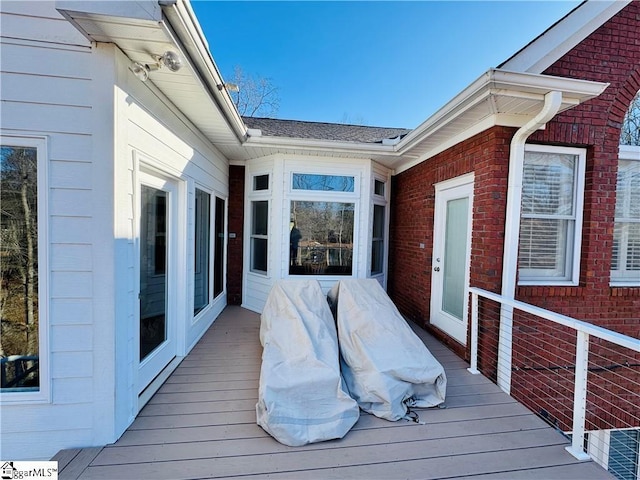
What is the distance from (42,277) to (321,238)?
3.50 metres

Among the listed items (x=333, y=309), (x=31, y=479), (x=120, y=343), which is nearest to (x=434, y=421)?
(x=333, y=309)

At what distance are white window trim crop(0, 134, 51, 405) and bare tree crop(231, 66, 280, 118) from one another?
8116mm

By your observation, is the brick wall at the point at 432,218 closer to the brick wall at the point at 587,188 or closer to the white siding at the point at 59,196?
the brick wall at the point at 587,188

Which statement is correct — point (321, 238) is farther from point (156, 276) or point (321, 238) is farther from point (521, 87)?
point (521, 87)

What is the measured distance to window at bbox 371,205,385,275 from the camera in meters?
5.37

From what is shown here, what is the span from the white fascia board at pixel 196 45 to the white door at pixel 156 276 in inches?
38.7

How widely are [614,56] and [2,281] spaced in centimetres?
612

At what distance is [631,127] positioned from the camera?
3.56 meters

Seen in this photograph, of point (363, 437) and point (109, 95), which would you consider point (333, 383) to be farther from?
point (109, 95)

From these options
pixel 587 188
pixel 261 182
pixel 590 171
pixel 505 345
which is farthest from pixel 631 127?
pixel 261 182

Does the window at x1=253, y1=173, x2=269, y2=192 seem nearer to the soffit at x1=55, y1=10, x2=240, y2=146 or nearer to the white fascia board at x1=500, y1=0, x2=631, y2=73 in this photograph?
the soffit at x1=55, y1=10, x2=240, y2=146

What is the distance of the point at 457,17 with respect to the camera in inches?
177

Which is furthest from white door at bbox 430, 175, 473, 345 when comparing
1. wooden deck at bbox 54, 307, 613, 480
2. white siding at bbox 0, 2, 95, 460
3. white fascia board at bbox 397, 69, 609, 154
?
white siding at bbox 0, 2, 95, 460

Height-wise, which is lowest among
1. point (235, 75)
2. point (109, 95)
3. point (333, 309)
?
point (333, 309)
